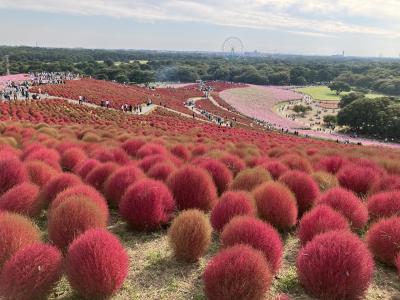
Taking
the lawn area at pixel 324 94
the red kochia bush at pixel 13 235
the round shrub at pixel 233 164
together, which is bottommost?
the lawn area at pixel 324 94

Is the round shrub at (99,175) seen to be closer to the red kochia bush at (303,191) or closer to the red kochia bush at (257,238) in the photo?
the red kochia bush at (303,191)

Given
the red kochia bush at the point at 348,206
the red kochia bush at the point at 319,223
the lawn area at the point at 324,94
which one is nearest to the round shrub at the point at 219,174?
the red kochia bush at the point at 348,206

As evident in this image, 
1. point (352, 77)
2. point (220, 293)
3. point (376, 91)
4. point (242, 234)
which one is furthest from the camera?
point (352, 77)

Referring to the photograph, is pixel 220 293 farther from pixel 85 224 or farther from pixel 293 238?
pixel 293 238

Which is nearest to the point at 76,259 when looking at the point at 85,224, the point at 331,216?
the point at 85,224

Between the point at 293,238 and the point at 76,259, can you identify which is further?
the point at 293,238

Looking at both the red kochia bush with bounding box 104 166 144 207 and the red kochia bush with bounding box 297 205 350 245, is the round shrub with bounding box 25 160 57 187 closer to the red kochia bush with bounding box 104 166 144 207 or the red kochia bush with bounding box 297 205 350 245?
the red kochia bush with bounding box 104 166 144 207

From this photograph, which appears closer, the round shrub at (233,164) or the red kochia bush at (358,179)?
the red kochia bush at (358,179)

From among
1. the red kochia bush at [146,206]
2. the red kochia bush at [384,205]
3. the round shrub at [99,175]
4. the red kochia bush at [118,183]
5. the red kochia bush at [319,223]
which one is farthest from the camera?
the round shrub at [99,175]
